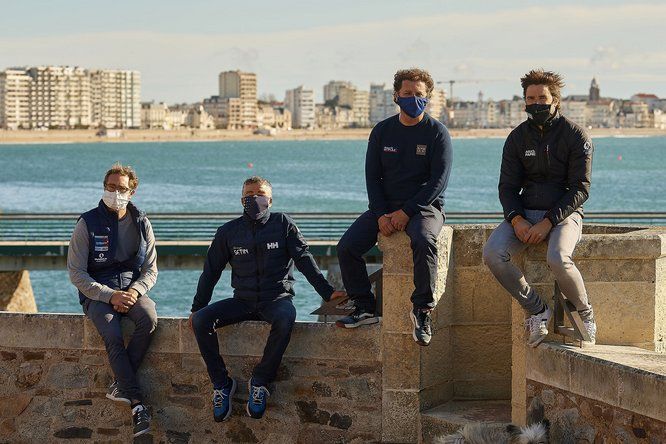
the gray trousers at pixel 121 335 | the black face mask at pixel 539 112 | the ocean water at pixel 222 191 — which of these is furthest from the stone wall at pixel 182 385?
the ocean water at pixel 222 191

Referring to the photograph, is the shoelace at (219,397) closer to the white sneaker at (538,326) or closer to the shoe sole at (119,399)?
the shoe sole at (119,399)

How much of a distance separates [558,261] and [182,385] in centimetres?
264

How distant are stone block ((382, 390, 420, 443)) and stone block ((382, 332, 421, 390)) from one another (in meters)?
0.05

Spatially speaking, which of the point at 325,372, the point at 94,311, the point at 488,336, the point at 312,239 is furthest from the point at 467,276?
the point at 312,239

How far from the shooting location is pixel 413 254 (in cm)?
734

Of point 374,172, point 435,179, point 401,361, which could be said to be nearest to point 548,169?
point 435,179

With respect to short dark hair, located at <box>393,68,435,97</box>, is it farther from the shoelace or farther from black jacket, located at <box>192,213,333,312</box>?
the shoelace

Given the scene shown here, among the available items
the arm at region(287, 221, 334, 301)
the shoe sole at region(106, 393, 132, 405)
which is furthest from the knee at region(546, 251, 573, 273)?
the shoe sole at region(106, 393, 132, 405)

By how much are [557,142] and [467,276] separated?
3.74 ft

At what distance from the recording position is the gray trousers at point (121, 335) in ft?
25.8

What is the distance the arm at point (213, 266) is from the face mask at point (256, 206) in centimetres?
22

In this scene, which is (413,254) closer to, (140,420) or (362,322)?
(362,322)

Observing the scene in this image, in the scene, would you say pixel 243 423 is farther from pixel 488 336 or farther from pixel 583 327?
pixel 583 327

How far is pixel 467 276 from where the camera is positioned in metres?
7.76
